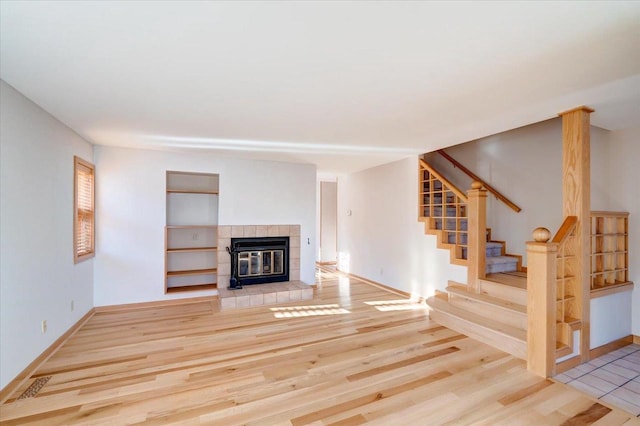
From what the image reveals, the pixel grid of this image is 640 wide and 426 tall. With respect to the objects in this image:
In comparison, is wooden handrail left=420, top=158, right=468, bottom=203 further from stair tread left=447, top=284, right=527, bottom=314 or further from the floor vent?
the floor vent

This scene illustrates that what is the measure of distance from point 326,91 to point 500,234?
390 cm

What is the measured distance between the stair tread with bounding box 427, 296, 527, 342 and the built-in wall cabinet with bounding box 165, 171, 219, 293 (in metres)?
3.48

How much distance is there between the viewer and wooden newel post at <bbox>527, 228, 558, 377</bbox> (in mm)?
2531

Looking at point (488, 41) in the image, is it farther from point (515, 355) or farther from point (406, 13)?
point (515, 355)

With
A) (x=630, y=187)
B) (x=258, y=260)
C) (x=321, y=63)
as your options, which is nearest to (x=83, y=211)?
(x=258, y=260)

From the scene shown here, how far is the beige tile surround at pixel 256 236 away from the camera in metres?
4.53

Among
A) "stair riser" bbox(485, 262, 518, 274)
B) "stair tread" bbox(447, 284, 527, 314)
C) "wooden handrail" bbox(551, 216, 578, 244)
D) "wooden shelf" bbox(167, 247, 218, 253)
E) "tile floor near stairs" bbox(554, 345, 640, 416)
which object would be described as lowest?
"tile floor near stairs" bbox(554, 345, 640, 416)

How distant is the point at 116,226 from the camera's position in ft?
14.1

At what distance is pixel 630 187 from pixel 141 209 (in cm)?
630

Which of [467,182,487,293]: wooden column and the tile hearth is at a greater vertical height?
[467,182,487,293]: wooden column

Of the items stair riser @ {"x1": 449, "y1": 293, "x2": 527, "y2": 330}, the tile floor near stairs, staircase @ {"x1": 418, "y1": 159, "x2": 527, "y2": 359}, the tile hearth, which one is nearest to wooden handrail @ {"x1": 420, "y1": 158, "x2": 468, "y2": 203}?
staircase @ {"x1": 418, "y1": 159, "x2": 527, "y2": 359}

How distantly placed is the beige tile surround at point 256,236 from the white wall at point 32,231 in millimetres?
1842

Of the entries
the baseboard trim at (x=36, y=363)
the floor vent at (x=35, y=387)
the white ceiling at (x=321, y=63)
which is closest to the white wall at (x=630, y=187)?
the white ceiling at (x=321, y=63)

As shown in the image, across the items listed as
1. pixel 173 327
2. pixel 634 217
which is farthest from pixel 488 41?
pixel 173 327
